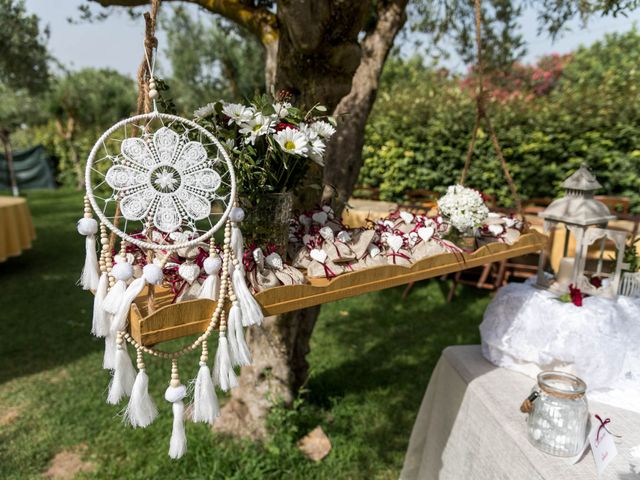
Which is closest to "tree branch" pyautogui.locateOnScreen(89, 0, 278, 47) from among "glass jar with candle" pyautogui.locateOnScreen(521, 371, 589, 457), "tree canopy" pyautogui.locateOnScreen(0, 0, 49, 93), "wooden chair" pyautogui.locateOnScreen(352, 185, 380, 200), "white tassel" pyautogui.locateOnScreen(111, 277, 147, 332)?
"white tassel" pyautogui.locateOnScreen(111, 277, 147, 332)

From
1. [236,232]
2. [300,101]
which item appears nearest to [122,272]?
[236,232]

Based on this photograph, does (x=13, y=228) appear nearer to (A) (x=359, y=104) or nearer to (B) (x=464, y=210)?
(A) (x=359, y=104)

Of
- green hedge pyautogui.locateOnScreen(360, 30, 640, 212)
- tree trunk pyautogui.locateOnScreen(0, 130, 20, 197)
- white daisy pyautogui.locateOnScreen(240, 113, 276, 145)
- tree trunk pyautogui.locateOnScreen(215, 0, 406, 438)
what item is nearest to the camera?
white daisy pyautogui.locateOnScreen(240, 113, 276, 145)

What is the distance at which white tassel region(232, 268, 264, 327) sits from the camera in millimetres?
1101

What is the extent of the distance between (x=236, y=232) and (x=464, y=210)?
113 centimetres

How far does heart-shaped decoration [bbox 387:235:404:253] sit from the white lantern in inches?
35.2

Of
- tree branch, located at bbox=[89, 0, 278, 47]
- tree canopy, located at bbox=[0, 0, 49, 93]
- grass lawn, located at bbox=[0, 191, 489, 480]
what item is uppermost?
tree canopy, located at bbox=[0, 0, 49, 93]

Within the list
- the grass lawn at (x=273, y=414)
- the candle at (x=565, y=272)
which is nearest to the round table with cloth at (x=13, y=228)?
the grass lawn at (x=273, y=414)

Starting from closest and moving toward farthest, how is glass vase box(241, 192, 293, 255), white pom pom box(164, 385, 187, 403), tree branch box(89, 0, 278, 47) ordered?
white pom pom box(164, 385, 187, 403) < glass vase box(241, 192, 293, 255) < tree branch box(89, 0, 278, 47)

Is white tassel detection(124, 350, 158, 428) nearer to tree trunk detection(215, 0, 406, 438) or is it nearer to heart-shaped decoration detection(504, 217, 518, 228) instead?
tree trunk detection(215, 0, 406, 438)

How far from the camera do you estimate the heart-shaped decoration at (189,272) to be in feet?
3.70

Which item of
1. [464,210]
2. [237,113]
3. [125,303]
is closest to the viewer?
[125,303]

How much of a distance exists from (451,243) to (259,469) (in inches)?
69.6

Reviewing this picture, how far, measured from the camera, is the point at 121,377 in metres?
1.03
